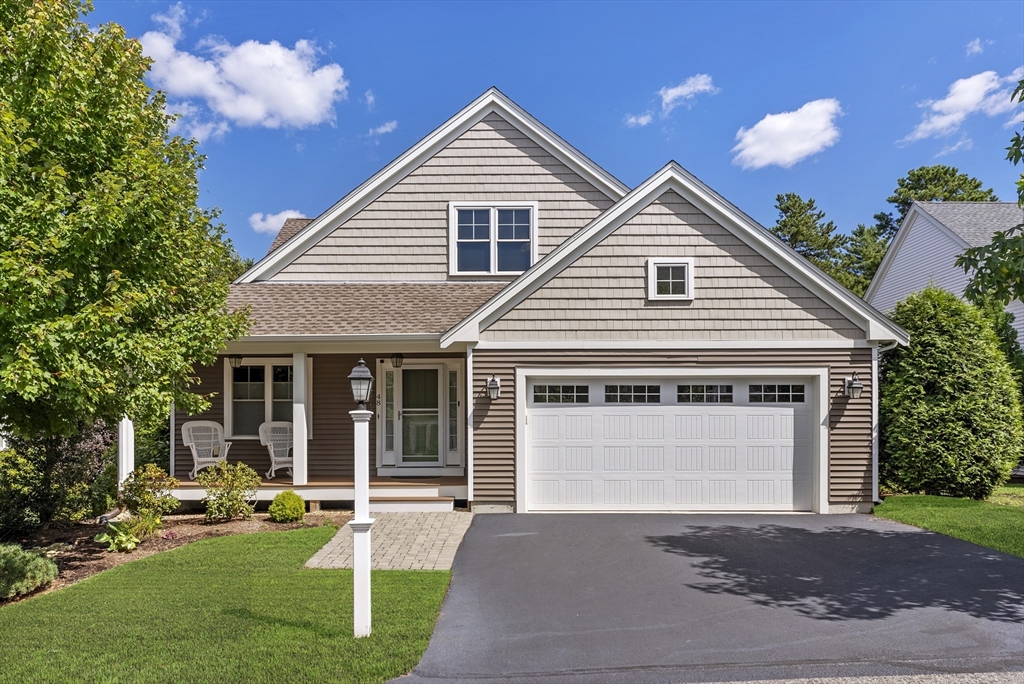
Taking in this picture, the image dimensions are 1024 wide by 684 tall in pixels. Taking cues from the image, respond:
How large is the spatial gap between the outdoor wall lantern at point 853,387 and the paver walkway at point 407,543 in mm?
6472

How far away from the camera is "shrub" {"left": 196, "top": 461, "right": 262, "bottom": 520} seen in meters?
9.89

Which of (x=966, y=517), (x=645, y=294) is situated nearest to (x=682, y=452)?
(x=645, y=294)

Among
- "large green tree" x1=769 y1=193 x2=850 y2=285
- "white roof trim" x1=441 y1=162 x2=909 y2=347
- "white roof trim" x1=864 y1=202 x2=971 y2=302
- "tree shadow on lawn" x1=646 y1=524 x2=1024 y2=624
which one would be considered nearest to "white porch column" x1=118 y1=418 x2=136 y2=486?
"white roof trim" x1=441 y1=162 x2=909 y2=347

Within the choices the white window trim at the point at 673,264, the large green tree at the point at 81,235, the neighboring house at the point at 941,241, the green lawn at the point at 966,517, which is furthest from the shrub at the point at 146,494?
the neighboring house at the point at 941,241

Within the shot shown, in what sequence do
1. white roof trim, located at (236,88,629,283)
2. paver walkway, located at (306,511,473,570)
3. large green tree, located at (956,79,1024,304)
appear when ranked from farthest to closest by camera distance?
1. white roof trim, located at (236,88,629,283)
2. paver walkway, located at (306,511,473,570)
3. large green tree, located at (956,79,1024,304)

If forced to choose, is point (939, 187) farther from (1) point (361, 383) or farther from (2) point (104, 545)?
(2) point (104, 545)

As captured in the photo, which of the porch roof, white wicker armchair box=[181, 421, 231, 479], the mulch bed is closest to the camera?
the mulch bed

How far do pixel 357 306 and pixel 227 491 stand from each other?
390cm

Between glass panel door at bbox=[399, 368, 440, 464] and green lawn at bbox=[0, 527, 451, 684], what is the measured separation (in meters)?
4.39

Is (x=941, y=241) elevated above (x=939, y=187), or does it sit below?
below

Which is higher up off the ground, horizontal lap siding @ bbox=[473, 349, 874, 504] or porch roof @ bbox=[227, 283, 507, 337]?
porch roof @ bbox=[227, 283, 507, 337]

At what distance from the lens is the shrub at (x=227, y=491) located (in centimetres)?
989

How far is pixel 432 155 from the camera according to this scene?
1290 cm

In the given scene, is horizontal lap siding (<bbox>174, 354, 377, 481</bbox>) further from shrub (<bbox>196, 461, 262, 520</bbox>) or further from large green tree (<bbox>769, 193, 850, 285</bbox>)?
large green tree (<bbox>769, 193, 850, 285</bbox>)
